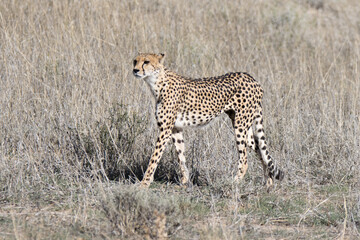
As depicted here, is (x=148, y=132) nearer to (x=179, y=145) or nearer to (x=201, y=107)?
(x=179, y=145)

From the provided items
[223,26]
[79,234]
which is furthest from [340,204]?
[223,26]

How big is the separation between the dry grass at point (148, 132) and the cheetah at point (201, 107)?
0.54 ft

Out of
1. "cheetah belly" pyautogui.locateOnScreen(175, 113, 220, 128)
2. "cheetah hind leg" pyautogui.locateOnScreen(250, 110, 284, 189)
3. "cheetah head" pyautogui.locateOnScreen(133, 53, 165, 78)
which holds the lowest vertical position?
"cheetah hind leg" pyautogui.locateOnScreen(250, 110, 284, 189)

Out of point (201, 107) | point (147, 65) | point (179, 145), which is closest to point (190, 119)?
point (201, 107)

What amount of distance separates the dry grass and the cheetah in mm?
165

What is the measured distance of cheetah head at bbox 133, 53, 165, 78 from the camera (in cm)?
420

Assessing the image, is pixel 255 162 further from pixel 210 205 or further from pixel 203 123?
pixel 210 205

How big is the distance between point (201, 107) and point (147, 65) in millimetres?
585

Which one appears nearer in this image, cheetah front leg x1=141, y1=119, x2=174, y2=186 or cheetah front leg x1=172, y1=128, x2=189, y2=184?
cheetah front leg x1=141, y1=119, x2=174, y2=186

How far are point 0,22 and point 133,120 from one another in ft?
9.21

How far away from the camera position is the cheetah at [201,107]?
14.4ft

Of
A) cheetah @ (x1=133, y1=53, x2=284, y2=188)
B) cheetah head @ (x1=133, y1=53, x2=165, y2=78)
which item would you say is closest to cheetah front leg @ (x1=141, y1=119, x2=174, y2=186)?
cheetah @ (x1=133, y1=53, x2=284, y2=188)

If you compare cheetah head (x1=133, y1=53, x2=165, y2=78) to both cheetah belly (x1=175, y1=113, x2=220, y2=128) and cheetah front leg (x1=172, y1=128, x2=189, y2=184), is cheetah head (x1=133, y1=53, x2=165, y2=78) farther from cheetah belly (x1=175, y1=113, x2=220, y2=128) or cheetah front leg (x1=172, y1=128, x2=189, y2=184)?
cheetah front leg (x1=172, y1=128, x2=189, y2=184)

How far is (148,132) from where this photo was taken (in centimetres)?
506
